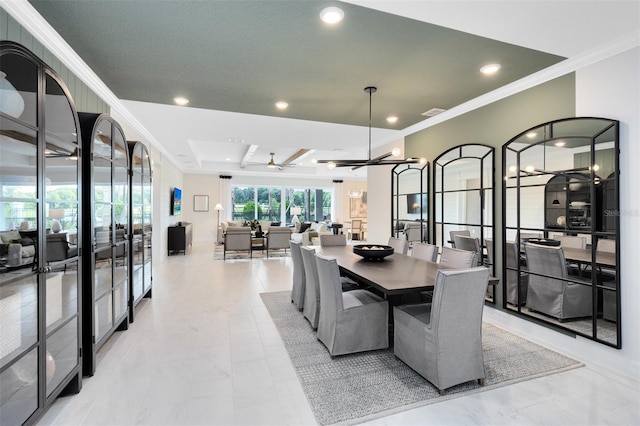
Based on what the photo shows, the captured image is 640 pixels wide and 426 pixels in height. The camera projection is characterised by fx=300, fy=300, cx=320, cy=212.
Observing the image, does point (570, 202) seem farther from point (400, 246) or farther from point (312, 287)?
point (312, 287)

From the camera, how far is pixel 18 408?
161cm

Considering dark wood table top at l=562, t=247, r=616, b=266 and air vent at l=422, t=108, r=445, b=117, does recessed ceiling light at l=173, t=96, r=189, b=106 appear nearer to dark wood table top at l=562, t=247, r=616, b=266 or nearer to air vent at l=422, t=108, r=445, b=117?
air vent at l=422, t=108, r=445, b=117

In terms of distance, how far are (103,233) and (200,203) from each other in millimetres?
9068

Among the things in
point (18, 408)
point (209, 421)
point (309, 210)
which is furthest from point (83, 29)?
point (309, 210)

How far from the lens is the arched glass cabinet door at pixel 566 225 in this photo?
2545mm

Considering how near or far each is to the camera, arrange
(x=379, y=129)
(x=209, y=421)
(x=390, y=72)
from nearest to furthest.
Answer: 1. (x=209, y=421)
2. (x=390, y=72)
3. (x=379, y=129)

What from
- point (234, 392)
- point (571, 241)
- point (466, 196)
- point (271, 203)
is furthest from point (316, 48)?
point (271, 203)

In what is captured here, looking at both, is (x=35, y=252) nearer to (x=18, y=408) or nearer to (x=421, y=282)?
(x=18, y=408)

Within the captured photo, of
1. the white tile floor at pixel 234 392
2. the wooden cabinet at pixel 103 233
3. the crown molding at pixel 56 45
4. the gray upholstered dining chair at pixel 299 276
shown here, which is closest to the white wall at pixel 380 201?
the gray upholstered dining chair at pixel 299 276

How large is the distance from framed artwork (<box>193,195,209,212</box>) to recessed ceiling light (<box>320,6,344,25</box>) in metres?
10.2

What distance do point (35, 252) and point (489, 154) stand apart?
14.0ft

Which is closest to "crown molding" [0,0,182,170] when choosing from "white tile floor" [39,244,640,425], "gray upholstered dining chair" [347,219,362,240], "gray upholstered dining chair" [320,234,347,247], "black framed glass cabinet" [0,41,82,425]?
"black framed glass cabinet" [0,41,82,425]

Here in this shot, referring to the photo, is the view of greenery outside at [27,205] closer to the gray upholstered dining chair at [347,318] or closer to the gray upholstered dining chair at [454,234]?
the gray upholstered dining chair at [347,318]

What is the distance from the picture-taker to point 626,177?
7.97 feet
